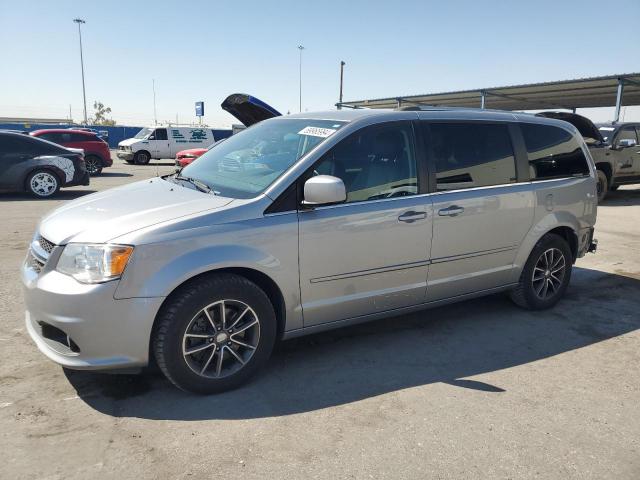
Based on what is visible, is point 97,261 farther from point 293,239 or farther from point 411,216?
point 411,216

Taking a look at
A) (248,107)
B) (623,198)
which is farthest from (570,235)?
(623,198)

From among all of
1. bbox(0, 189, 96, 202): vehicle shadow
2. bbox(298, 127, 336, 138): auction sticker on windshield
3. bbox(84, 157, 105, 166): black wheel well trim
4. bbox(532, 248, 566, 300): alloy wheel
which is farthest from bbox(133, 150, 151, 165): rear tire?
bbox(532, 248, 566, 300): alloy wheel

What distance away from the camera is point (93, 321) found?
2.85 meters

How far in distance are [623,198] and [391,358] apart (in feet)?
39.6

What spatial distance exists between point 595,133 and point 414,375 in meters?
8.72

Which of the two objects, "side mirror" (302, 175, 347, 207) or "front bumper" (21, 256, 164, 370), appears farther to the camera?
"side mirror" (302, 175, 347, 207)

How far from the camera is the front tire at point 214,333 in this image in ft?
9.84

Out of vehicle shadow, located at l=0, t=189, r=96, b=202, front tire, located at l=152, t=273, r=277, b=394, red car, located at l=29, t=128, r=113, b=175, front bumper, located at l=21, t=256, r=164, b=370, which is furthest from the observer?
red car, located at l=29, t=128, r=113, b=175

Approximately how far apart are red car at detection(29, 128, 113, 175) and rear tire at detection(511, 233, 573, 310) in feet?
51.8

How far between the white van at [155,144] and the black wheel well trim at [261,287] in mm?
22116

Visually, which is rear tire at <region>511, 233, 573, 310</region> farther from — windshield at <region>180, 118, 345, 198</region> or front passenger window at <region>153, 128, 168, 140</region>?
front passenger window at <region>153, 128, 168, 140</region>

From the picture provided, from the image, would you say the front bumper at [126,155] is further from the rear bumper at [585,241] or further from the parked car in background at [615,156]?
the rear bumper at [585,241]

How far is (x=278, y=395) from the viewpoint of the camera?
127 inches

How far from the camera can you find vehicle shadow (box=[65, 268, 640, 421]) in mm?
3117
